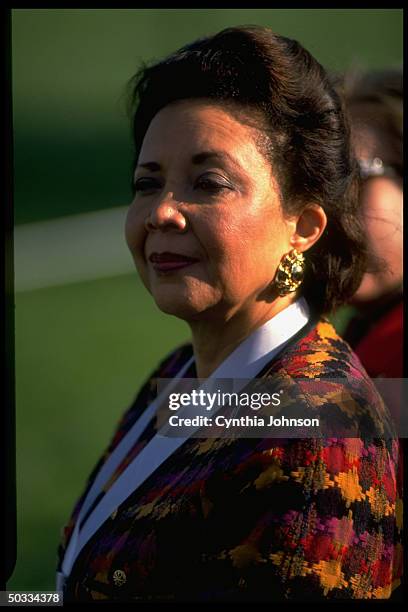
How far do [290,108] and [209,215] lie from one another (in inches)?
12.1

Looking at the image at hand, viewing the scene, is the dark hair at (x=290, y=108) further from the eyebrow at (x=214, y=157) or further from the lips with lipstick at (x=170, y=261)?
the lips with lipstick at (x=170, y=261)

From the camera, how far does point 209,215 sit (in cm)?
183

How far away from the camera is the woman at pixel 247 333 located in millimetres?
1574

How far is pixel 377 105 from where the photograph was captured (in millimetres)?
2504

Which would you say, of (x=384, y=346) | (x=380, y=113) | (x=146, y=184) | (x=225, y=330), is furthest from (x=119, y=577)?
(x=380, y=113)

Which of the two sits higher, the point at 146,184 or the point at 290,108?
the point at 290,108

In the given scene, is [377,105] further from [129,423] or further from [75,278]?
[75,278]

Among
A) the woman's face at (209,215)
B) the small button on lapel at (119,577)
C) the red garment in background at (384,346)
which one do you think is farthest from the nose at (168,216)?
the red garment in background at (384,346)

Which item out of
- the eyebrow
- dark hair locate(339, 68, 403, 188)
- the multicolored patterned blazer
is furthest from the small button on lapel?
dark hair locate(339, 68, 403, 188)

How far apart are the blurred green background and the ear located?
49 centimetres

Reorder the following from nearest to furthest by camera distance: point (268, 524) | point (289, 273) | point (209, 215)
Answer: point (268, 524) → point (209, 215) → point (289, 273)

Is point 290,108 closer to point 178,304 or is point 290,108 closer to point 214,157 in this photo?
point 214,157

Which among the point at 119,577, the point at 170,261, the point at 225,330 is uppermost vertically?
the point at 170,261

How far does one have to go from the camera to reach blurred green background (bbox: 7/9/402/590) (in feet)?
14.0
